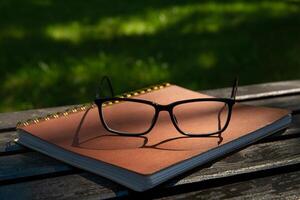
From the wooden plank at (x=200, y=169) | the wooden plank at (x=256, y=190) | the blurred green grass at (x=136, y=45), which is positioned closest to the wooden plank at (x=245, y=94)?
the wooden plank at (x=200, y=169)

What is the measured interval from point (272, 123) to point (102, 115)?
13.5 inches

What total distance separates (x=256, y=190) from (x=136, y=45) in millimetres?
3112

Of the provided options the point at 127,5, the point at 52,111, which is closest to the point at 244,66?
the point at 127,5

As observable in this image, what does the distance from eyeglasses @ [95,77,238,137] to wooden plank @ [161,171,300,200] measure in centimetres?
15

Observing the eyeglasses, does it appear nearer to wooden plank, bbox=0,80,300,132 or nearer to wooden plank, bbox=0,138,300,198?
wooden plank, bbox=0,138,300,198

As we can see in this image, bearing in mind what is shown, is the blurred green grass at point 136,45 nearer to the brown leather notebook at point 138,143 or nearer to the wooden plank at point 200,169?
the brown leather notebook at point 138,143

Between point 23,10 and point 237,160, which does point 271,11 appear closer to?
point 23,10

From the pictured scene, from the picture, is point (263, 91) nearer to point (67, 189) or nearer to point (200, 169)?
point (200, 169)

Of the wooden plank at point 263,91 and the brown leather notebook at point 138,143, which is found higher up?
the wooden plank at point 263,91

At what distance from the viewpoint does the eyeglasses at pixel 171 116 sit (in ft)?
3.90

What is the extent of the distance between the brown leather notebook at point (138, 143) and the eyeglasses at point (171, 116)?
1cm

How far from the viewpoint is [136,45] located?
4074 mm

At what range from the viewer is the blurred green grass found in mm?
3367

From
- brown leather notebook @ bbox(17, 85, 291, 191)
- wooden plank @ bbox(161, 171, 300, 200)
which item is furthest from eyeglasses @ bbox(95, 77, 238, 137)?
Result: wooden plank @ bbox(161, 171, 300, 200)
